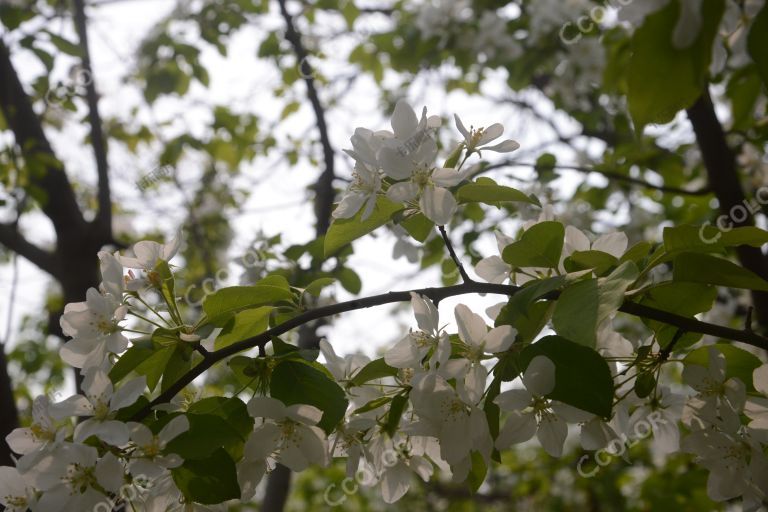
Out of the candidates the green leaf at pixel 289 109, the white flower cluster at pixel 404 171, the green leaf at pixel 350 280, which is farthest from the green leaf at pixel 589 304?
the green leaf at pixel 289 109

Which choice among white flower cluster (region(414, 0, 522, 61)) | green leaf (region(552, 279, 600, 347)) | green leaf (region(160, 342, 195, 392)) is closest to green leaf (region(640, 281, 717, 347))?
green leaf (region(552, 279, 600, 347))

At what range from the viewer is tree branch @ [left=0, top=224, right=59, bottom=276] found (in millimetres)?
2441

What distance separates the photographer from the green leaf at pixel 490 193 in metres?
0.95

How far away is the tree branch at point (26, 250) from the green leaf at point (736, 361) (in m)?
2.15

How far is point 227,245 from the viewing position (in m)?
4.68

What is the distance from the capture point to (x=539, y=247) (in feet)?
3.23

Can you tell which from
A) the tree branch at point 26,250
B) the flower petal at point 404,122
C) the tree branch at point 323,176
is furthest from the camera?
the tree branch at point 323,176

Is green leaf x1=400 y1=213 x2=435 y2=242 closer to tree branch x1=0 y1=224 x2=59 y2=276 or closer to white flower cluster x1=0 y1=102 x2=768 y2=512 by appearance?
white flower cluster x1=0 y1=102 x2=768 y2=512

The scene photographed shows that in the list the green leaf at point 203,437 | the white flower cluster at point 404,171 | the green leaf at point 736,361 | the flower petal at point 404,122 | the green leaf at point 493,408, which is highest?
the flower petal at point 404,122

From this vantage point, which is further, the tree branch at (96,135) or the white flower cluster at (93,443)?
the tree branch at (96,135)

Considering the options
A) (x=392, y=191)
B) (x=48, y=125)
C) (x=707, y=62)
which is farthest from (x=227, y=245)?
(x=707, y=62)

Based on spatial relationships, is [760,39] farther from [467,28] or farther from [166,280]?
[467,28]

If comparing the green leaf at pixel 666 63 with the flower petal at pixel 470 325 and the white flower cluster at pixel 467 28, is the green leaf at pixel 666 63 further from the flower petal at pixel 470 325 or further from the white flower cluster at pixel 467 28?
the white flower cluster at pixel 467 28

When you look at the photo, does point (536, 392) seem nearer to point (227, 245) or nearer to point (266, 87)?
point (266, 87)
